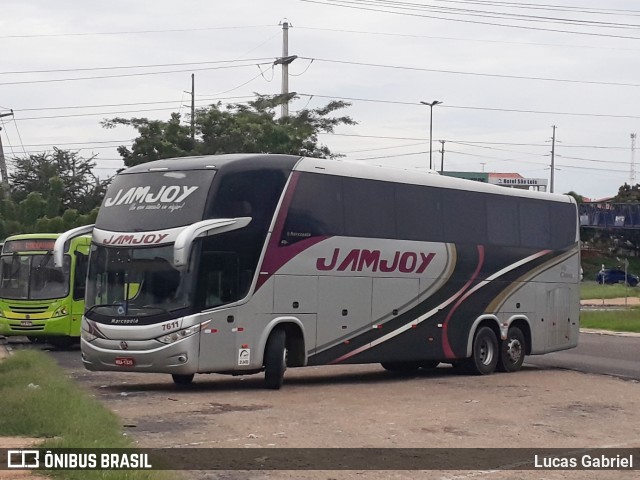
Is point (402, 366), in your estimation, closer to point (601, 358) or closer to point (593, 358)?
point (593, 358)

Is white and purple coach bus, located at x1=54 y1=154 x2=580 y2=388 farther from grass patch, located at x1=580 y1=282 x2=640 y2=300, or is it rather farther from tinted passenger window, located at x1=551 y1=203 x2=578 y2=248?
grass patch, located at x1=580 y1=282 x2=640 y2=300

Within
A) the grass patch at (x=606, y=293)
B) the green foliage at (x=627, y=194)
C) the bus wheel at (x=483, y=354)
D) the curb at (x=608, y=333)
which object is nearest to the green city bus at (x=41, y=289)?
the bus wheel at (x=483, y=354)

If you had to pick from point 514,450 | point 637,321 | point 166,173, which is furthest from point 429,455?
point 637,321

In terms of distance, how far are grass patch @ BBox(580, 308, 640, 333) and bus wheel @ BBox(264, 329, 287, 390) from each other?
23380mm

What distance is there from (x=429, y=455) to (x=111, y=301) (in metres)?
7.45

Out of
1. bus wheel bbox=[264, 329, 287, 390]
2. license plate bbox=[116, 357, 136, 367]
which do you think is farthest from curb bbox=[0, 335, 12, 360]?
bus wheel bbox=[264, 329, 287, 390]

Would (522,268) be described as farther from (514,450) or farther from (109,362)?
(514,450)

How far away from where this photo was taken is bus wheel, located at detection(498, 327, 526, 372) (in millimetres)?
22938

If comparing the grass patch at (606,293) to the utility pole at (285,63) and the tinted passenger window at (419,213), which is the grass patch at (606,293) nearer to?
the utility pole at (285,63)

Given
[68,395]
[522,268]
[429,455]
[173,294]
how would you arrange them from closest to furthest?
[429,455], [68,395], [173,294], [522,268]

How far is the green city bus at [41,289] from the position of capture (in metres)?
28.1

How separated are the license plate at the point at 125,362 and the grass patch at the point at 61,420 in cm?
87

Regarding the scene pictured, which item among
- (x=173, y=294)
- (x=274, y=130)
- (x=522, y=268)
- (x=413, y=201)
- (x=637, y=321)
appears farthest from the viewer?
(x=274, y=130)

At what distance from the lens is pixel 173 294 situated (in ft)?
55.8
